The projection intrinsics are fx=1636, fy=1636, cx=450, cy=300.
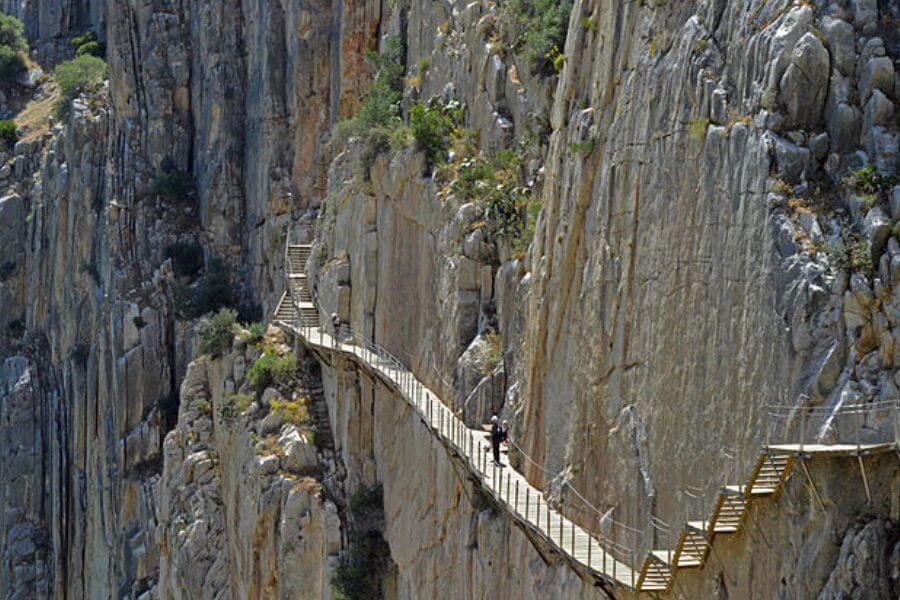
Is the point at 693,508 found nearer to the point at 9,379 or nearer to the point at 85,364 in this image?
the point at 85,364

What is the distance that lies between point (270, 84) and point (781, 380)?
39496mm

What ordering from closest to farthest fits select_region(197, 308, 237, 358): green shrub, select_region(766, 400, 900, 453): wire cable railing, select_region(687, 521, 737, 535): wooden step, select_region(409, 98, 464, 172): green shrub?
select_region(766, 400, 900, 453): wire cable railing
select_region(687, 521, 737, 535): wooden step
select_region(409, 98, 464, 172): green shrub
select_region(197, 308, 237, 358): green shrub

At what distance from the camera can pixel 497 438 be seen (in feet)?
95.9

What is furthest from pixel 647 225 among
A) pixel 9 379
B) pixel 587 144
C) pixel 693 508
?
pixel 9 379

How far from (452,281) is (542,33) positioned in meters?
5.48

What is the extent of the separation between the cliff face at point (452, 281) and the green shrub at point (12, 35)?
36.1 feet

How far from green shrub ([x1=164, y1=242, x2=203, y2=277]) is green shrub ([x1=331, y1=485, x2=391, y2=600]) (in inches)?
872

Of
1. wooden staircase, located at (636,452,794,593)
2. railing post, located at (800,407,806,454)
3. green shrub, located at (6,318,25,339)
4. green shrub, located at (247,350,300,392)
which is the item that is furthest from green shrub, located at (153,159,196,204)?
railing post, located at (800,407,806,454)

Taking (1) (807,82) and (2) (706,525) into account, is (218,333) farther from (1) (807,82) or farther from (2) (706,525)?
(1) (807,82)

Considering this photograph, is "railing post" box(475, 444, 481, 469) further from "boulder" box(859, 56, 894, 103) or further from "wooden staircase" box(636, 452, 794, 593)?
"boulder" box(859, 56, 894, 103)

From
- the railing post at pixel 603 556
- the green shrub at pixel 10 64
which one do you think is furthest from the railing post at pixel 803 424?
the green shrub at pixel 10 64

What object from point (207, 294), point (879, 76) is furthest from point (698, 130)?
point (207, 294)

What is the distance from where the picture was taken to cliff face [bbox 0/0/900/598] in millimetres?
19562

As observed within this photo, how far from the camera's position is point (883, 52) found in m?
19.5
